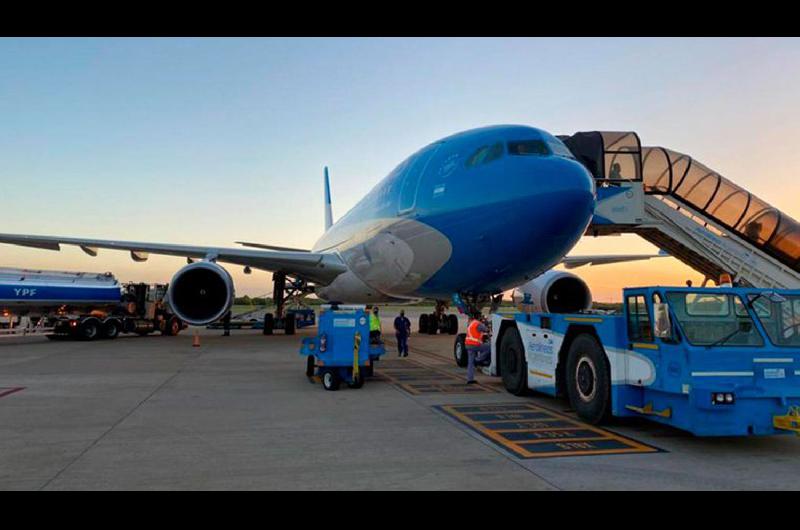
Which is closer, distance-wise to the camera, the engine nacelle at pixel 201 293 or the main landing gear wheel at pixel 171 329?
the engine nacelle at pixel 201 293

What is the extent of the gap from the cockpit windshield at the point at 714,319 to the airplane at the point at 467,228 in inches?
107

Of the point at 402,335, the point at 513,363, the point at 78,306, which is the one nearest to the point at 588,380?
the point at 513,363

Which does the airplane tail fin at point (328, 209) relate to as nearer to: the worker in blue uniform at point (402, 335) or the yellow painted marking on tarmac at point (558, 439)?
the worker in blue uniform at point (402, 335)

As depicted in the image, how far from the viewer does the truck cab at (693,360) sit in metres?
5.02

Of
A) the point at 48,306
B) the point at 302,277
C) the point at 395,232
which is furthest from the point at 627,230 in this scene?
the point at 48,306

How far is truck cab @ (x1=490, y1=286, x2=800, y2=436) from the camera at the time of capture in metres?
5.02

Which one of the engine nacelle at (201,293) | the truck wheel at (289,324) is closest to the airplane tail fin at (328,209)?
the truck wheel at (289,324)

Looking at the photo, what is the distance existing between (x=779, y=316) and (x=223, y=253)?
1410 cm

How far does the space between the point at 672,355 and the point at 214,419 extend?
4950 mm

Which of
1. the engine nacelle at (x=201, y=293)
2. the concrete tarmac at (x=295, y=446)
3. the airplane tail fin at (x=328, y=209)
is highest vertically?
the airplane tail fin at (x=328, y=209)

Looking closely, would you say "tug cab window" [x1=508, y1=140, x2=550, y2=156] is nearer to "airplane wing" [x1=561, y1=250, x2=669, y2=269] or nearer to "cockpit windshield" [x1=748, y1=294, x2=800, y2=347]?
"cockpit windshield" [x1=748, y1=294, x2=800, y2=347]

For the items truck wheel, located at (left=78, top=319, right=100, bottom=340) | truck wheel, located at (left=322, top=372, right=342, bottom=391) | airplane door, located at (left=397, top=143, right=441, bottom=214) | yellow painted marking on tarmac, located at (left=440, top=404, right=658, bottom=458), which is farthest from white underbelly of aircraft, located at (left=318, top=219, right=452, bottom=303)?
truck wheel, located at (left=78, top=319, right=100, bottom=340)

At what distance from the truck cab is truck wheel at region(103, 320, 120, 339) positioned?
17.4 meters

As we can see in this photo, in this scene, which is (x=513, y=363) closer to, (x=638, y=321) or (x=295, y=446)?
(x=638, y=321)
